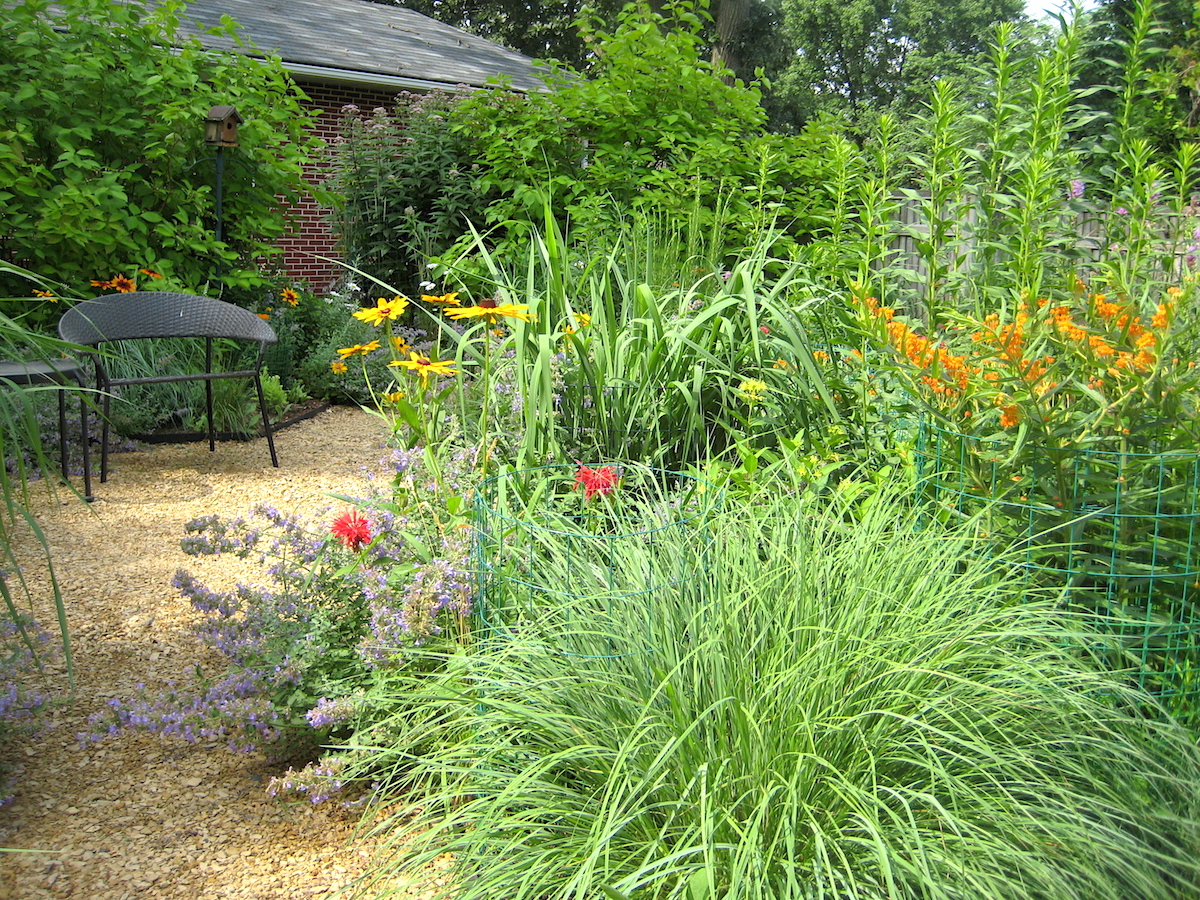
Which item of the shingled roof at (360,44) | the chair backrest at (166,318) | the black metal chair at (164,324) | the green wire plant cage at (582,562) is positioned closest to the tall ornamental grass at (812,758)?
the green wire plant cage at (582,562)

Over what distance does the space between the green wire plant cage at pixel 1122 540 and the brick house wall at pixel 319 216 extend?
28.4 feet

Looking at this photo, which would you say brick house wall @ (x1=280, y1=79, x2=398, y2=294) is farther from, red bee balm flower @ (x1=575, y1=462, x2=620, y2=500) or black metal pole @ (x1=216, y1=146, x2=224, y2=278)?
red bee balm flower @ (x1=575, y1=462, x2=620, y2=500)

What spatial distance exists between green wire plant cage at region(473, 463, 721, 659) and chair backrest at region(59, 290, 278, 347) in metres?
2.85

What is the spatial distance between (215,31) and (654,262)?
3.64 meters

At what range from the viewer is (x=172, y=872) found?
200 centimetres

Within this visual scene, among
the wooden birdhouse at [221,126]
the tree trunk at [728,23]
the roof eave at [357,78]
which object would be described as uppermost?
the tree trunk at [728,23]

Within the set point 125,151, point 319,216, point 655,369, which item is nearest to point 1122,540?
point 655,369

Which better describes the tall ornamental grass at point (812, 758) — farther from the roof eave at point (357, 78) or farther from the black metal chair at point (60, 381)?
the roof eave at point (357, 78)

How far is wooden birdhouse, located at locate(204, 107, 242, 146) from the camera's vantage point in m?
5.84

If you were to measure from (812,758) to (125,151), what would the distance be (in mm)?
5940

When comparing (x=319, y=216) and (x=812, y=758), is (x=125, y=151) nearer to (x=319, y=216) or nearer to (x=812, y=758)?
(x=319, y=216)

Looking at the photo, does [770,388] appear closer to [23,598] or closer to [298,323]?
[23,598]

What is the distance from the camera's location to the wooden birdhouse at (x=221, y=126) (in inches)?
230

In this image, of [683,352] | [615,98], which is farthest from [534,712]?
[615,98]
